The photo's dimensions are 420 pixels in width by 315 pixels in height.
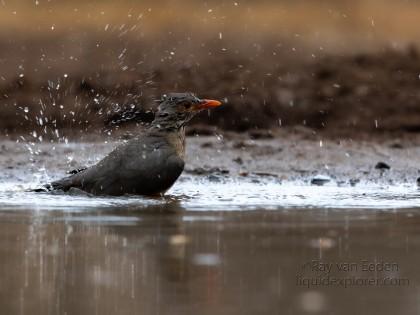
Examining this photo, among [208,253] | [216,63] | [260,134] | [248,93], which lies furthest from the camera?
[216,63]

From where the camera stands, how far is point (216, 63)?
1368 centimetres

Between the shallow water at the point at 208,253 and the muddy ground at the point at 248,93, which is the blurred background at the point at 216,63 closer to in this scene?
the muddy ground at the point at 248,93

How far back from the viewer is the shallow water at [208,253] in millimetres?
4910

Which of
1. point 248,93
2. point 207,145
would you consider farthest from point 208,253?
point 248,93

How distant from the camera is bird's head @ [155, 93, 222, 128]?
32.7 ft

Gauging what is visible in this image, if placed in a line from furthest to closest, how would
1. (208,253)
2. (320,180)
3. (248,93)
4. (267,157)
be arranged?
1. (248,93)
2. (267,157)
3. (320,180)
4. (208,253)

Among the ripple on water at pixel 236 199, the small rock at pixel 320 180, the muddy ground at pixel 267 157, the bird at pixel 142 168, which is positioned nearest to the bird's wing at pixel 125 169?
the bird at pixel 142 168

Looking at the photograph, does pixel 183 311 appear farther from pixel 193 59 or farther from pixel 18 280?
pixel 193 59

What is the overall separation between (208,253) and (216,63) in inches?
303

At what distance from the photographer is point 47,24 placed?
13.7 m

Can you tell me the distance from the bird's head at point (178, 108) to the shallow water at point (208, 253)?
95 cm

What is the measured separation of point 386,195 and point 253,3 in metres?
5.49

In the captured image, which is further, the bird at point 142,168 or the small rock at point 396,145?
the small rock at point 396,145

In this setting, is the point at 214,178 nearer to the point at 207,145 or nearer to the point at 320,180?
the point at 320,180
